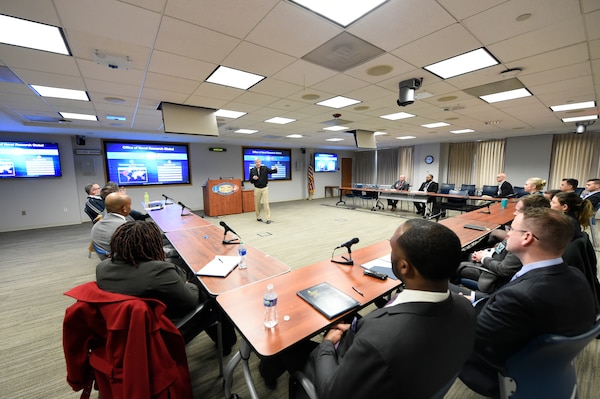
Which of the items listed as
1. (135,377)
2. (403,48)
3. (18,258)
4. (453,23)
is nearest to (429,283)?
(135,377)

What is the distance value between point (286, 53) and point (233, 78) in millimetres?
977

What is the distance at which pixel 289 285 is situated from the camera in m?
1.69

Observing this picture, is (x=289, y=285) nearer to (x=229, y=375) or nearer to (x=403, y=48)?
(x=229, y=375)

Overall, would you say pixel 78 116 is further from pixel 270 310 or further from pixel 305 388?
pixel 305 388

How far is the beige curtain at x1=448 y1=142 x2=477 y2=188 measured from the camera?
9.55 m

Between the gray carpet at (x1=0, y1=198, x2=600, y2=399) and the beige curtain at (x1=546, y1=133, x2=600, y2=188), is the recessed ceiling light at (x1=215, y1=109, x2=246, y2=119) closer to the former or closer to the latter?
the gray carpet at (x1=0, y1=198, x2=600, y2=399)

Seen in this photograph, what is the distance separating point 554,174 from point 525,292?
32.4 ft

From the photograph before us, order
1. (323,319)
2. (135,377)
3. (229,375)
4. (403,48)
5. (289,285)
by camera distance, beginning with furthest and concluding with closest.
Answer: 1. (403,48)
2. (289,285)
3. (229,375)
4. (323,319)
5. (135,377)

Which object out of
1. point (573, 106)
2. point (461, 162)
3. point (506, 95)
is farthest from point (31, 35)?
point (461, 162)

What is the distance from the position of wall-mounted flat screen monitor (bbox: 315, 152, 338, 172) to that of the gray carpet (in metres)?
4.90

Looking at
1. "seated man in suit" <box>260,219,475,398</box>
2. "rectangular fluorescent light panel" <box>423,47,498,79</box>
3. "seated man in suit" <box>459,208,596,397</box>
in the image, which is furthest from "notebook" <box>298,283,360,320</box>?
"rectangular fluorescent light panel" <box>423,47,498,79</box>

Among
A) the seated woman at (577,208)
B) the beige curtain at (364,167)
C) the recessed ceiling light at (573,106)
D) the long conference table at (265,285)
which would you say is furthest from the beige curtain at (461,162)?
the seated woman at (577,208)

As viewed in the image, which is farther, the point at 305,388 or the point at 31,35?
the point at 31,35

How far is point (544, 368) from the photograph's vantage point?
1.01m
